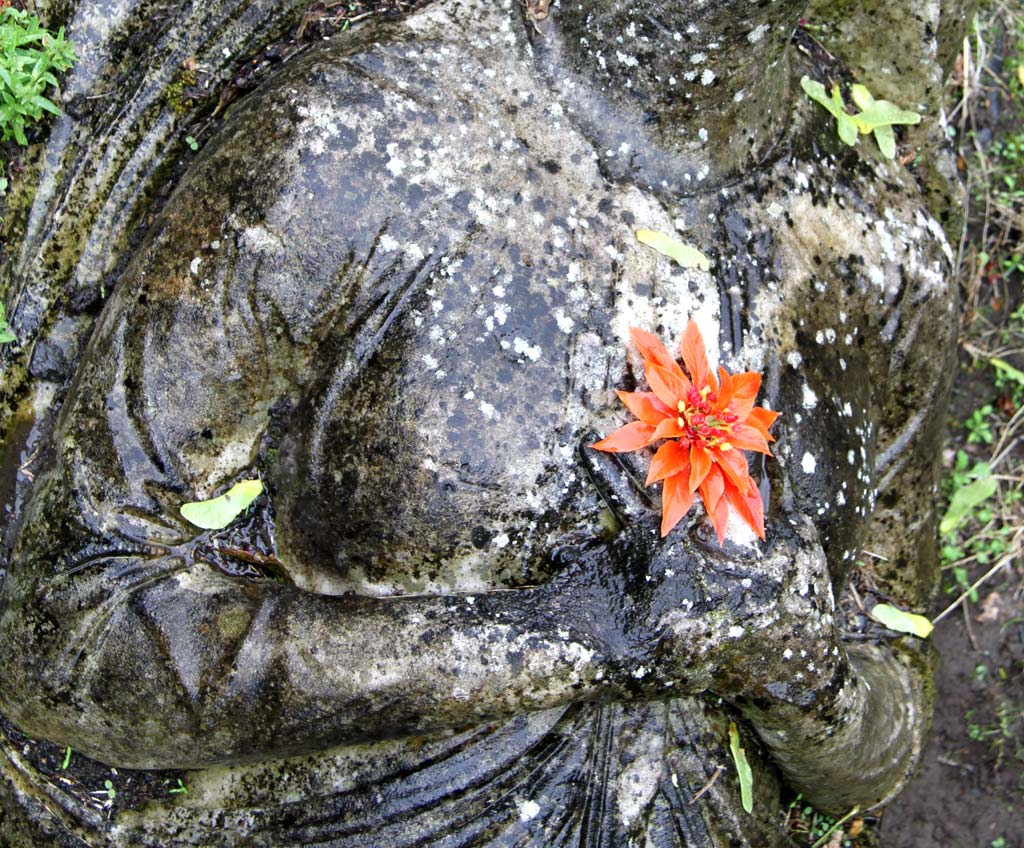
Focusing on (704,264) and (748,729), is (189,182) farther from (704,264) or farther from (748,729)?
(748,729)

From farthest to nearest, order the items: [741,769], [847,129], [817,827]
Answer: [817,827]
[847,129]
[741,769]

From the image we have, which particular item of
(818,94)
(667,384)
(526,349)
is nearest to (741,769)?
(667,384)

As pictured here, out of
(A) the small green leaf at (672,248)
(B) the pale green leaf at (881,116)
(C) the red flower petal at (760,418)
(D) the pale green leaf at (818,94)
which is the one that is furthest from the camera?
(B) the pale green leaf at (881,116)

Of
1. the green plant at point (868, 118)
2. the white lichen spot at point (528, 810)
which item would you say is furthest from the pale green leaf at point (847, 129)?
the white lichen spot at point (528, 810)

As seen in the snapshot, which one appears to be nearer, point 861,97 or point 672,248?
point 672,248

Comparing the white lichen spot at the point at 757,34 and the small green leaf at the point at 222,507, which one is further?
the small green leaf at the point at 222,507

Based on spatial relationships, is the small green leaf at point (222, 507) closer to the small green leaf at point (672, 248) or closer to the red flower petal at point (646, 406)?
the red flower petal at point (646, 406)

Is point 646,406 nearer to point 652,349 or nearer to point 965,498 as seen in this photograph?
point 652,349

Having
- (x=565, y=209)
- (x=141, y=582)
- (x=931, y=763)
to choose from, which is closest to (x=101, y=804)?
(x=141, y=582)
